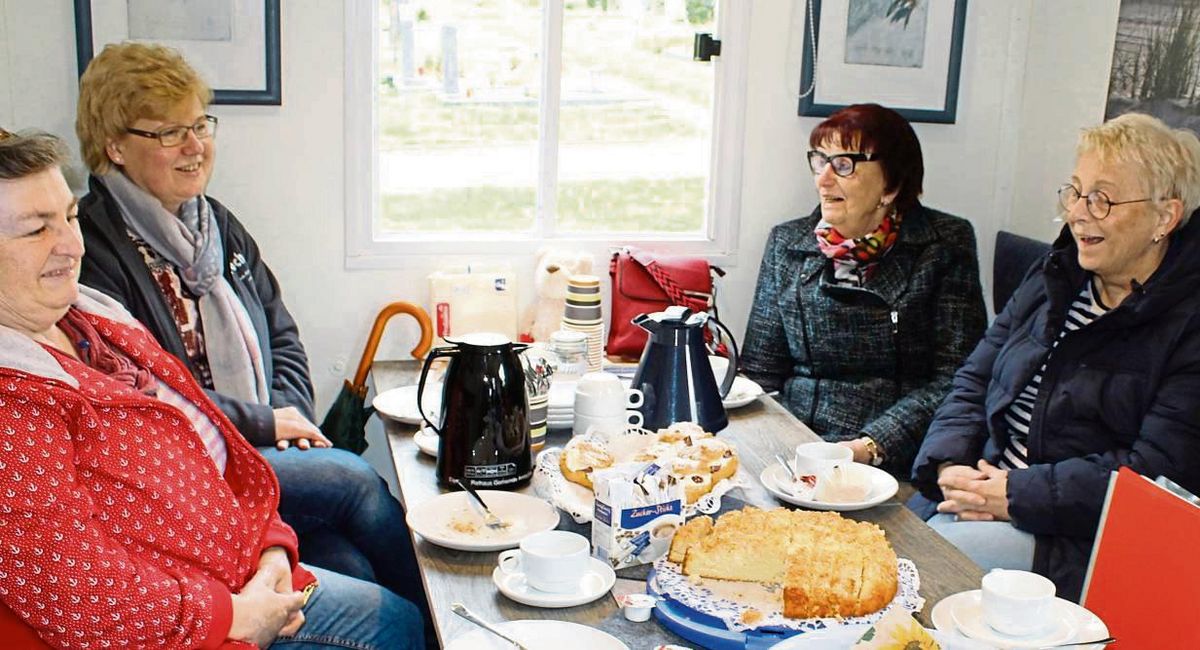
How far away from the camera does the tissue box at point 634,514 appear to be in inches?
63.2

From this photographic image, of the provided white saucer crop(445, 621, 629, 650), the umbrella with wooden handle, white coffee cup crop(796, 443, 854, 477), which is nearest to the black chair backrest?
white coffee cup crop(796, 443, 854, 477)

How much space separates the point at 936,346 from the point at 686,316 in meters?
0.98

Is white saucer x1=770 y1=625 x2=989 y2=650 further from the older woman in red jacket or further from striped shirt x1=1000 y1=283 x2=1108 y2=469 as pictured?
Result: striped shirt x1=1000 y1=283 x2=1108 y2=469

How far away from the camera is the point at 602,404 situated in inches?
82.4

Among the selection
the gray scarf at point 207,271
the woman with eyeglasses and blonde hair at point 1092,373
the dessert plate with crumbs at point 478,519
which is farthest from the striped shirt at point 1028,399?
the gray scarf at point 207,271

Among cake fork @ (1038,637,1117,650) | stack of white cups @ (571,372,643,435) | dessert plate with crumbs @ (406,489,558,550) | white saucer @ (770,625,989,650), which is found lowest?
dessert plate with crumbs @ (406,489,558,550)

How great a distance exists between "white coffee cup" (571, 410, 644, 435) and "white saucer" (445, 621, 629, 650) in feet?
2.08

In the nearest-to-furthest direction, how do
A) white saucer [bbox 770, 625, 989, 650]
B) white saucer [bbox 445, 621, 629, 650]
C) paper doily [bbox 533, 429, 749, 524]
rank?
white saucer [bbox 770, 625, 989, 650] < white saucer [bbox 445, 621, 629, 650] < paper doily [bbox 533, 429, 749, 524]

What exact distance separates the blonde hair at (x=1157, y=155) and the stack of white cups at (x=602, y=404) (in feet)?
3.42

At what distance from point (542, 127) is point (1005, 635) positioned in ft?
6.77

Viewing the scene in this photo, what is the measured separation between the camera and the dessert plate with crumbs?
1.68 meters

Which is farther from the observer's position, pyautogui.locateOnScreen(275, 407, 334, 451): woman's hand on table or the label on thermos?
pyautogui.locateOnScreen(275, 407, 334, 451): woman's hand on table

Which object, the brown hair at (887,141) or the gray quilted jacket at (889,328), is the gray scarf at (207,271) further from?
the brown hair at (887,141)

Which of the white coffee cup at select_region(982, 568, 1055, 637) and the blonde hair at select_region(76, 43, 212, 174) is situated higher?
the blonde hair at select_region(76, 43, 212, 174)
